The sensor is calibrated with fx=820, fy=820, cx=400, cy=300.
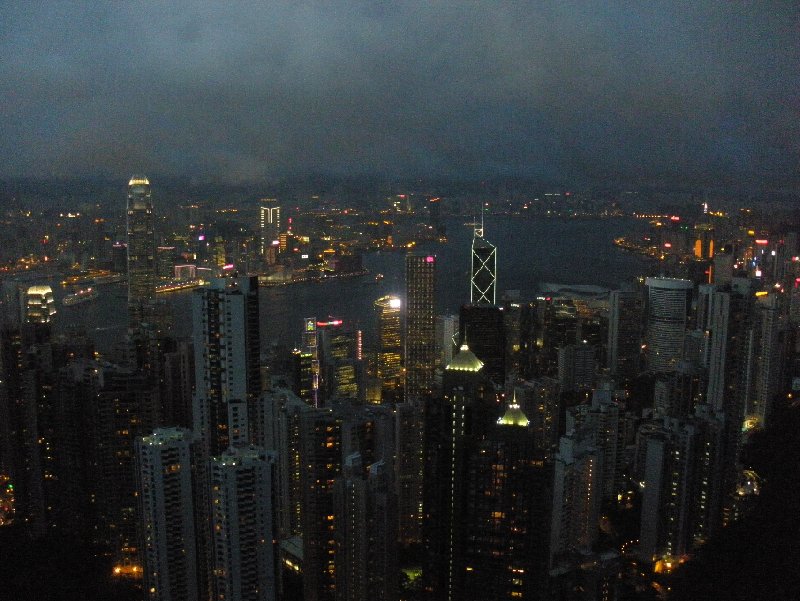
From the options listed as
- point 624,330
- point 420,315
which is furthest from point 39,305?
point 624,330

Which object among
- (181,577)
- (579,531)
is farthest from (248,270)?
(579,531)

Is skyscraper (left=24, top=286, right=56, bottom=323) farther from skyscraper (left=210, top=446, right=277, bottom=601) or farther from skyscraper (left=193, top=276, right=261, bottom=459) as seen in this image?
skyscraper (left=210, top=446, right=277, bottom=601)

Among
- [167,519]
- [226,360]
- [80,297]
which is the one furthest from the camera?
[80,297]

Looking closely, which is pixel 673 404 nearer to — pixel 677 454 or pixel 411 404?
pixel 677 454

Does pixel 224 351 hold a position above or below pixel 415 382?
above

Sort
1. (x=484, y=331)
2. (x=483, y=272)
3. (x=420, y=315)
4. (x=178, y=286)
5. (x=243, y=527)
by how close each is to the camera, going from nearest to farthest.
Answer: (x=243, y=527)
(x=178, y=286)
(x=484, y=331)
(x=483, y=272)
(x=420, y=315)

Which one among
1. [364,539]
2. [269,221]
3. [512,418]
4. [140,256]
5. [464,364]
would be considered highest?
[269,221]

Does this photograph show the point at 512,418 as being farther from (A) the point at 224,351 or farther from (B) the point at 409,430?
(A) the point at 224,351

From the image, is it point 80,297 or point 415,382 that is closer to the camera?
point 80,297
